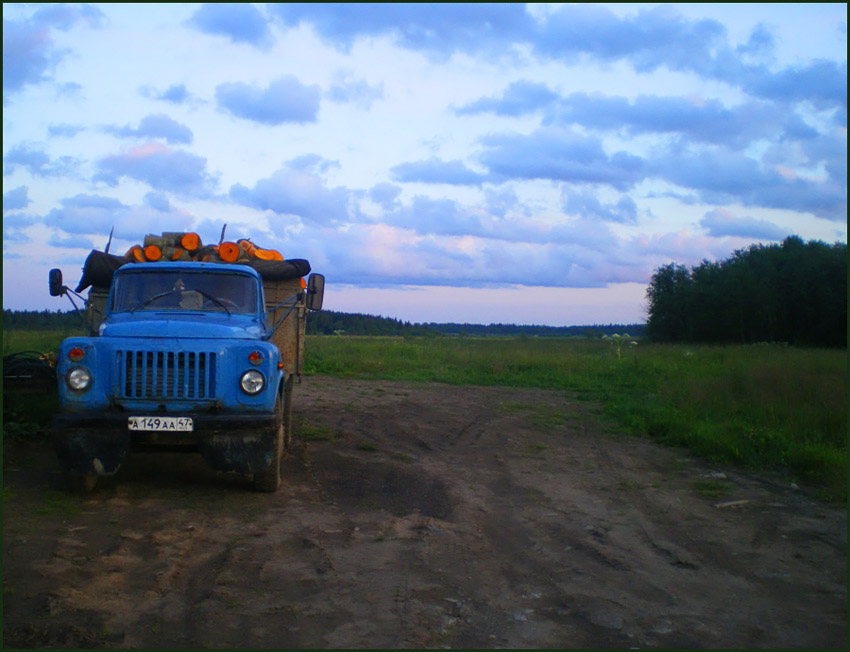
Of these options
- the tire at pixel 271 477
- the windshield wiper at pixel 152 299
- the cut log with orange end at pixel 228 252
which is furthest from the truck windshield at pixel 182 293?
the tire at pixel 271 477

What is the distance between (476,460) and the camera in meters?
9.77

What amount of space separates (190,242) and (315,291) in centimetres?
182

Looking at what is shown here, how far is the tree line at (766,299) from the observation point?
37.3m

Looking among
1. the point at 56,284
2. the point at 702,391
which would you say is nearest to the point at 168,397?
the point at 56,284

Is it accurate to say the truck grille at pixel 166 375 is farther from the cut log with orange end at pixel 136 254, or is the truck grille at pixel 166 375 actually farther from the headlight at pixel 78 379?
the cut log with orange end at pixel 136 254

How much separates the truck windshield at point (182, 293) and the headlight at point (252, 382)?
127 centimetres

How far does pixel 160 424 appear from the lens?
640 centimetres

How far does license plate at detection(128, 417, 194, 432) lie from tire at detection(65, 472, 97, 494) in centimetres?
95

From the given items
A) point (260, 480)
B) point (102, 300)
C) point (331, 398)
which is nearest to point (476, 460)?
point (260, 480)

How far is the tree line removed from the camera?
37.3 metres

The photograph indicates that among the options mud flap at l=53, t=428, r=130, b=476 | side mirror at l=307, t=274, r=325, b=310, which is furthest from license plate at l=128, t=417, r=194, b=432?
side mirror at l=307, t=274, r=325, b=310

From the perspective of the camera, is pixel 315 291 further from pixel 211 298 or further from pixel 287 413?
pixel 287 413

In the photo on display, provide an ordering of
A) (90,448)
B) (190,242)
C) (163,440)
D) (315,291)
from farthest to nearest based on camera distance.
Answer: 1. (190,242)
2. (315,291)
3. (163,440)
4. (90,448)

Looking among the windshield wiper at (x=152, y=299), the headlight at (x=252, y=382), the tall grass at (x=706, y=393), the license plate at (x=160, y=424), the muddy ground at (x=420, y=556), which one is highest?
the windshield wiper at (x=152, y=299)
